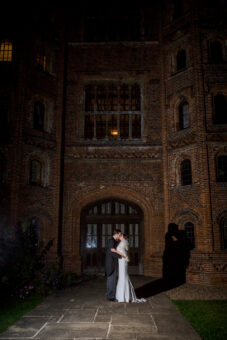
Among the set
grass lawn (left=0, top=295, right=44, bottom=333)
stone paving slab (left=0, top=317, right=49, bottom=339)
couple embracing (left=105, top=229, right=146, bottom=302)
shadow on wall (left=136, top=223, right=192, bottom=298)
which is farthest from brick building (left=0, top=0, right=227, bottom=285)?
stone paving slab (left=0, top=317, right=49, bottom=339)

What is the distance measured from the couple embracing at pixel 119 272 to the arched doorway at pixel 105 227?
503cm

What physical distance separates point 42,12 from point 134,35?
4640 millimetres

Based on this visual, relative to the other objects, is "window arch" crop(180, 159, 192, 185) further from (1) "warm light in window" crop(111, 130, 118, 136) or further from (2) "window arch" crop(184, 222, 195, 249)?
(1) "warm light in window" crop(111, 130, 118, 136)

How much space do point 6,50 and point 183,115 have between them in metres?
8.51

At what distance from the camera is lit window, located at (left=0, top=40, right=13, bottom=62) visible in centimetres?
1326

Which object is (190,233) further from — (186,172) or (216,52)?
(216,52)

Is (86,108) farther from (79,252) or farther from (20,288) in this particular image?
(20,288)

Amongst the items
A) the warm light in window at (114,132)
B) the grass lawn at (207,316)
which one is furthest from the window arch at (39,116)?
the grass lawn at (207,316)

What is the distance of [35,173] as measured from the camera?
504 inches

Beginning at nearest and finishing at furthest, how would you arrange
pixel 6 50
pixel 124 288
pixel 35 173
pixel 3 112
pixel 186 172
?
pixel 124 288 → pixel 186 172 → pixel 3 112 → pixel 35 173 → pixel 6 50

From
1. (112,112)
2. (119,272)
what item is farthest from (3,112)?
(119,272)

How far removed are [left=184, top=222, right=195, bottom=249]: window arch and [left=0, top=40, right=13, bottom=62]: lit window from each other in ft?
34.8

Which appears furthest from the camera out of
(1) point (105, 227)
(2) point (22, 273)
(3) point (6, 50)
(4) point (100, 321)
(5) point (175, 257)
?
(1) point (105, 227)

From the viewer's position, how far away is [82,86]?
14.1m
